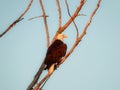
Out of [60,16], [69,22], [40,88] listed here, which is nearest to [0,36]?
[40,88]

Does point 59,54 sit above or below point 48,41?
below

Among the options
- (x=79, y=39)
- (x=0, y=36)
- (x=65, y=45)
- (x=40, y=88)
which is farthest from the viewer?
(x=65, y=45)

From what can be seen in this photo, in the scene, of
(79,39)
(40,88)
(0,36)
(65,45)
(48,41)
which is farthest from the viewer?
Result: (65,45)

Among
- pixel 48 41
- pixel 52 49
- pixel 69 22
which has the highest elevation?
pixel 69 22

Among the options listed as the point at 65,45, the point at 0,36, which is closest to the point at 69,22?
the point at 0,36

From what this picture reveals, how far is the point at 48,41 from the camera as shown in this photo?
273 cm

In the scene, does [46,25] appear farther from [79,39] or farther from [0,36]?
[0,36]

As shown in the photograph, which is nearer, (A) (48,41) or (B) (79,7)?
(B) (79,7)

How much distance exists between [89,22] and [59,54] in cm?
279

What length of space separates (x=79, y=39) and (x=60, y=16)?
0.62 metres

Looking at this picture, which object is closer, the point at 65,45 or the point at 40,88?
the point at 40,88

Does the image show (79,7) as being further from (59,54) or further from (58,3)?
(59,54)

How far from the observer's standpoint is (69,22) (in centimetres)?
240

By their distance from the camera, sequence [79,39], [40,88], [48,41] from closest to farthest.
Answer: [40,88] → [79,39] → [48,41]
